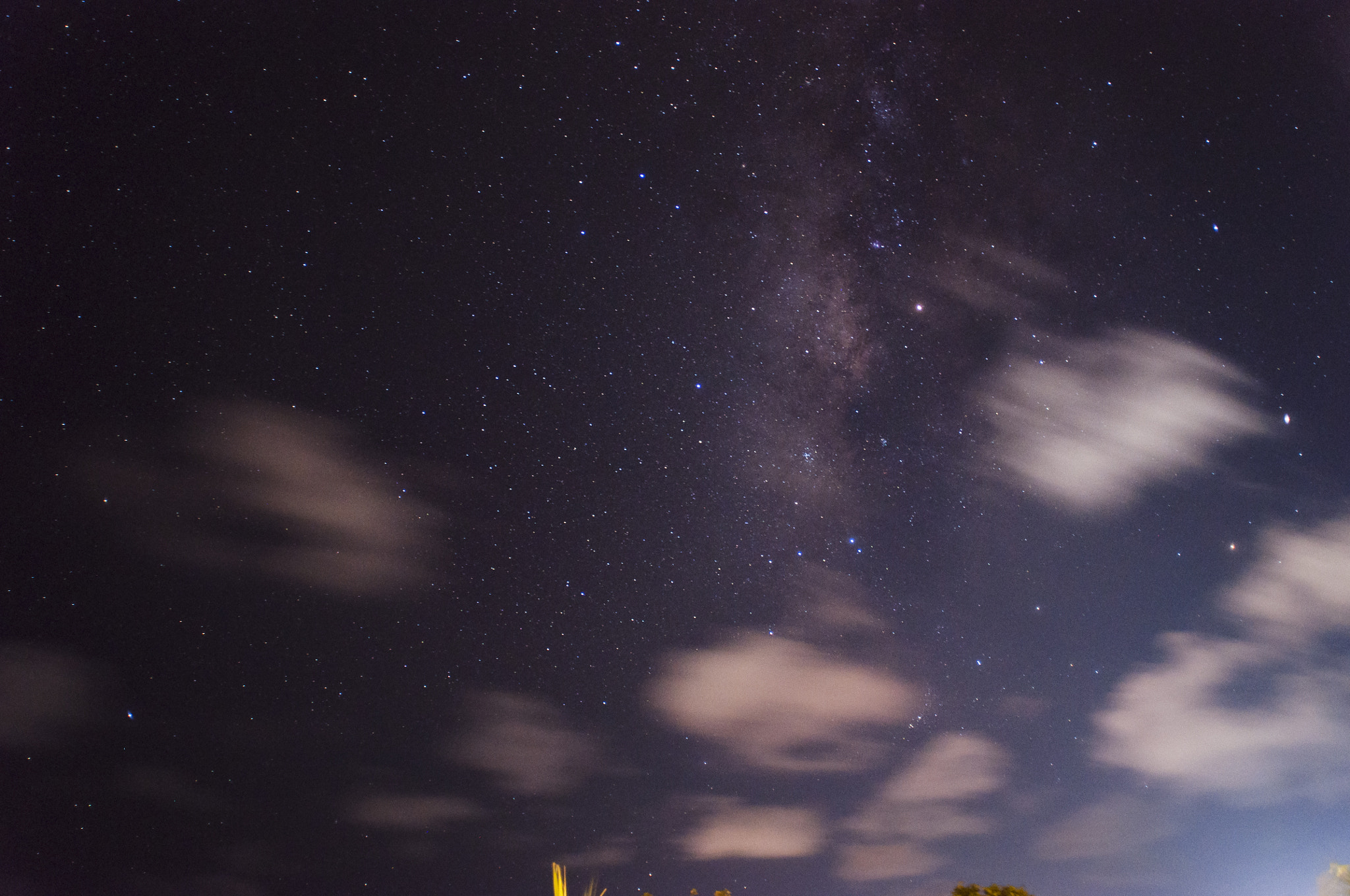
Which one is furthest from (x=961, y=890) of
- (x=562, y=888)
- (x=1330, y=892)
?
(x=1330, y=892)

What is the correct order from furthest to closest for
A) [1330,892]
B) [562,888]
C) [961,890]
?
[1330,892]
[961,890]
[562,888]

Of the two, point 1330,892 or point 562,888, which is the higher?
point 562,888

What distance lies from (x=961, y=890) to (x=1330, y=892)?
49562 mm

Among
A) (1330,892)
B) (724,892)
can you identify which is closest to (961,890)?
(724,892)

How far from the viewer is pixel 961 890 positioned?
11.9 metres

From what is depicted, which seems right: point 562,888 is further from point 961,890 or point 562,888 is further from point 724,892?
point 961,890

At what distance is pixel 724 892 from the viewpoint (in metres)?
10.8

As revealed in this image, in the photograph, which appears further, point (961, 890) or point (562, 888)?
point (961, 890)

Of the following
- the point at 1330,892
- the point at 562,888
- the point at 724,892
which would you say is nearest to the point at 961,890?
the point at 724,892

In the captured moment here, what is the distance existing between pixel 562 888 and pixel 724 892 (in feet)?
7.12

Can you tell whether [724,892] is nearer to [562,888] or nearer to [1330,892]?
[562,888]

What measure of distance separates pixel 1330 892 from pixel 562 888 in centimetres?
5474

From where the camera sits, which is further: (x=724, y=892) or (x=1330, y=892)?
(x=1330, y=892)

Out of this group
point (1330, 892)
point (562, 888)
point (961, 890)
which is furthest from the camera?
point (1330, 892)
